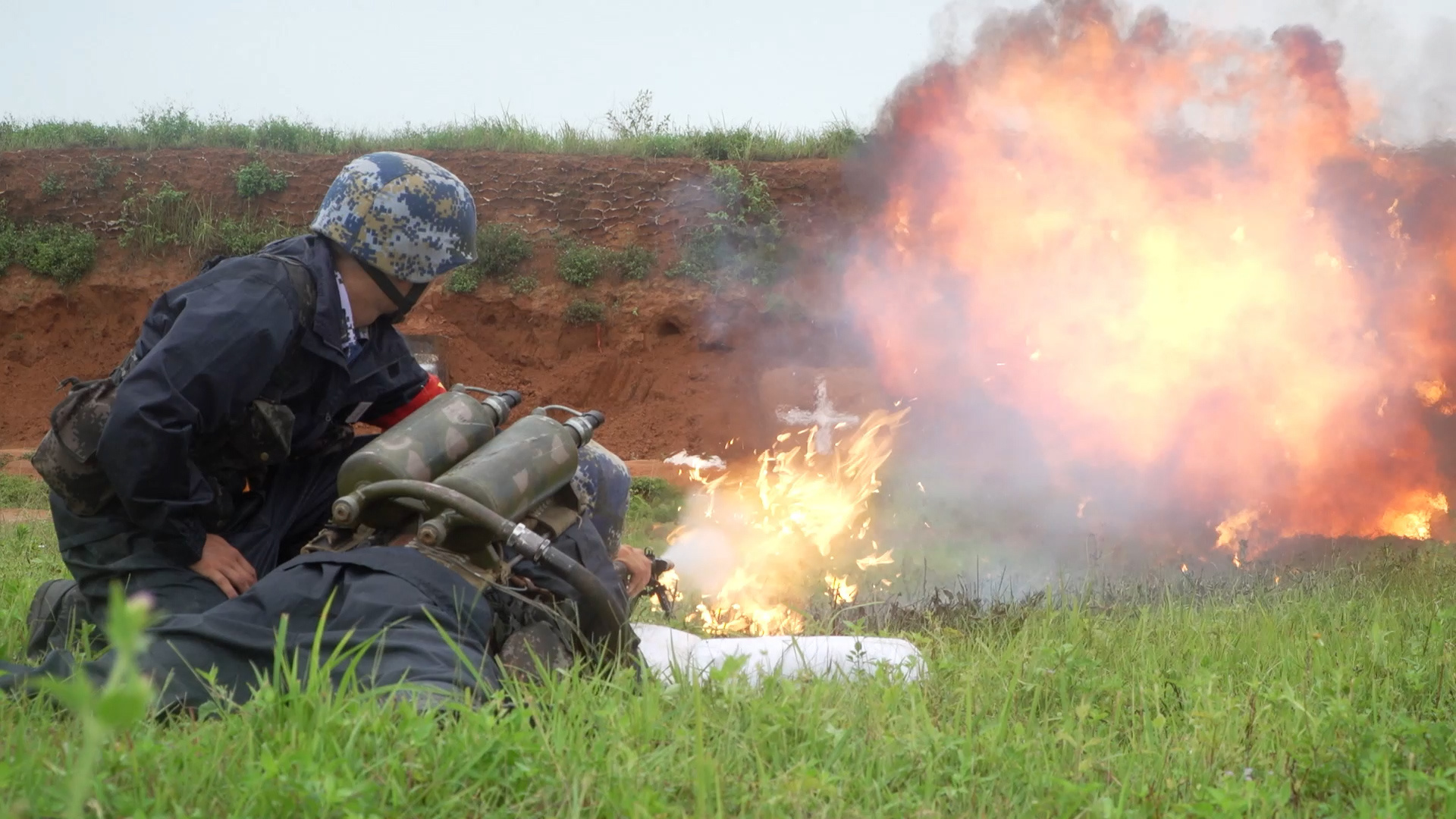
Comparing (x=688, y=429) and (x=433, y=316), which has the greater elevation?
(x=433, y=316)

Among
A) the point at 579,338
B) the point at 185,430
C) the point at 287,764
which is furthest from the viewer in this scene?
the point at 579,338

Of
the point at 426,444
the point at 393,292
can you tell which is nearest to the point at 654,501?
the point at 393,292

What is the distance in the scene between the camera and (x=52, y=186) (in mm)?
16797

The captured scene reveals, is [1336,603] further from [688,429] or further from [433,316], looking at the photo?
[433,316]

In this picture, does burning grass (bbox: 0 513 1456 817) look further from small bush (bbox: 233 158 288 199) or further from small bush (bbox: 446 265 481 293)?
small bush (bbox: 233 158 288 199)

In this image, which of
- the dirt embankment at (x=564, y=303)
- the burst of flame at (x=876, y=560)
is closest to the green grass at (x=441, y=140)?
the dirt embankment at (x=564, y=303)

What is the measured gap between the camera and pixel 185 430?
11.5 feet

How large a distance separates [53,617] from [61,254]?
1424 centimetres

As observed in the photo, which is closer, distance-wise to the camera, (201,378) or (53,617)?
(201,378)

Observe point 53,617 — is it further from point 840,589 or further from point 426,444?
point 840,589

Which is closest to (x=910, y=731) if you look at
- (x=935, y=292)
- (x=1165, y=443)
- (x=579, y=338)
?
(x=1165, y=443)

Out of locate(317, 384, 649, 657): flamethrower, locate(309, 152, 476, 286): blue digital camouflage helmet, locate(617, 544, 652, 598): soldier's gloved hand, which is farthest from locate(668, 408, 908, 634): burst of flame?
locate(309, 152, 476, 286): blue digital camouflage helmet

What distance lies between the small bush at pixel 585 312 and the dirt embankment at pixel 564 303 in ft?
0.39

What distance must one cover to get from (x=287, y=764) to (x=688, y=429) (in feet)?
40.9
